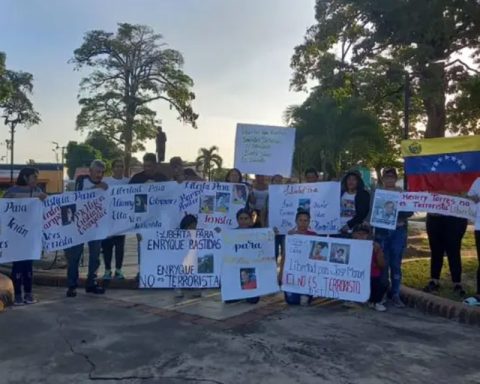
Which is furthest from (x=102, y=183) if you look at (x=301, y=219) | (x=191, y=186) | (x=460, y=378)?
(x=460, y=378)

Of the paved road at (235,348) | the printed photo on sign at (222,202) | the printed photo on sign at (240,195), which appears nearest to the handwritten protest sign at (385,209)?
the paved road at (235,348)

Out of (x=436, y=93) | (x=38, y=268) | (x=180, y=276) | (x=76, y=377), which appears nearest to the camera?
(x=76, y=377)

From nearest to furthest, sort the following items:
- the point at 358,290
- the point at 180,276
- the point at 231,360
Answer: the point at 231,360
the point at 358,290
the point at 180,276

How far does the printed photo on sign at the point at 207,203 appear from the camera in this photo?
7188 millimetres

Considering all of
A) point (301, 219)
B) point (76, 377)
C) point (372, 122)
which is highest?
point (372, 122)

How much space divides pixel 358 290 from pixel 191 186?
8.55ft

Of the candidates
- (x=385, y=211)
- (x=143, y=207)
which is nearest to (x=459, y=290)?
(x=385, y=211)

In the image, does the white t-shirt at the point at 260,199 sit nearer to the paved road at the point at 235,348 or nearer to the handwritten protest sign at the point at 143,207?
the handwritten protest sign at the point at 143,207

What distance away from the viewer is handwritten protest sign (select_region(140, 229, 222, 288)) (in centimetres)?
659

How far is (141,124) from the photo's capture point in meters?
41.3

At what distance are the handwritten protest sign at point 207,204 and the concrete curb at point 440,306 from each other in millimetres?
2435

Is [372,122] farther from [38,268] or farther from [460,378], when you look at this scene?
[460,378]

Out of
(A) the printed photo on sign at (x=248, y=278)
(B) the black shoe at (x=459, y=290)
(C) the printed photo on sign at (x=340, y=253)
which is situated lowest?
(B) the black shoe at (x=459, y=290)

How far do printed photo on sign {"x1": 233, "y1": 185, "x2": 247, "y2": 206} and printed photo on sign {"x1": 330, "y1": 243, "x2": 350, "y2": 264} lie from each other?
1.55 metres
